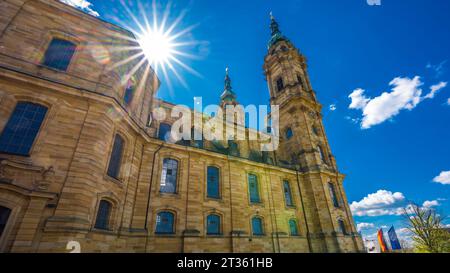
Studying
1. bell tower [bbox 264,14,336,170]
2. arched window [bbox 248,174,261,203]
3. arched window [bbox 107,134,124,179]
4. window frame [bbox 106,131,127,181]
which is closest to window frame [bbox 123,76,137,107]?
window frame [bbox 106,131,127,181]

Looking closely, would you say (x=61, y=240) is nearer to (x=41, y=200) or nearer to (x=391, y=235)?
(x=41, y=200)

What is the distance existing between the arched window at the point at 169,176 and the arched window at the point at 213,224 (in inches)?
136

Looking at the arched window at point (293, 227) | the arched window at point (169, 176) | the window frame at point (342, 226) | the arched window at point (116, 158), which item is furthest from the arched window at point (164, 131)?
the window frame at point (342, 226)

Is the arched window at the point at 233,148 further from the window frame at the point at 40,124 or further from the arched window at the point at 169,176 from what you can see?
the window frame at the point at 40,124

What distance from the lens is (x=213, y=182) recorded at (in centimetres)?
1759

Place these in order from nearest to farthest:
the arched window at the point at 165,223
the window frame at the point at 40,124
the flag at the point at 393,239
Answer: the window frame at the point at 40,124
the arched window at the point at 165,223
the flag at the point at 393,239

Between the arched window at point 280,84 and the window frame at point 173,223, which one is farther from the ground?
the arched window at point 280,84

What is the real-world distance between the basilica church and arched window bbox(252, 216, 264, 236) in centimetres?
8

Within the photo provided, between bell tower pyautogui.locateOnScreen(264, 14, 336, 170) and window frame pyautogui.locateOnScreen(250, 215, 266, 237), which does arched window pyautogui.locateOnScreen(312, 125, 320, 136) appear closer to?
bell tower pyautogui.locateOnScreen(264, 14, 336, 170)

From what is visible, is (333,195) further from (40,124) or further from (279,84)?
(40,124)

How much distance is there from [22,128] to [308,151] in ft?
78.7

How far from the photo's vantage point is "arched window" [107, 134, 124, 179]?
39.2 ft

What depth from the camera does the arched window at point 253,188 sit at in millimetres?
18938
